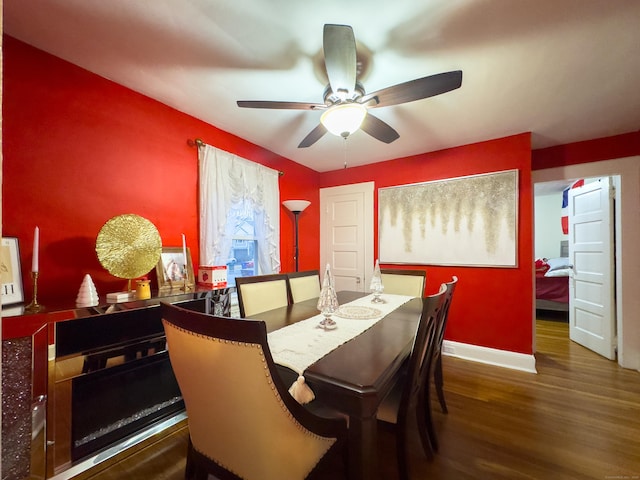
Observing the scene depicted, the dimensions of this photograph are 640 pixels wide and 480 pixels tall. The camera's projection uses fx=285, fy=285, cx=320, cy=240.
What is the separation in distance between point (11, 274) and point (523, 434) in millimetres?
3208

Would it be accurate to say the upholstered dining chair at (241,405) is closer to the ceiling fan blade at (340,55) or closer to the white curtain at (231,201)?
the ceiling fan blade at (340,55)

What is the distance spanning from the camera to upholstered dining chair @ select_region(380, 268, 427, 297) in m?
2.75

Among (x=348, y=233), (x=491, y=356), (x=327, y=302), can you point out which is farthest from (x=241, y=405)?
(x=348, y=233)

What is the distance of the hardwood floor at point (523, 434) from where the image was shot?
5.22 ft

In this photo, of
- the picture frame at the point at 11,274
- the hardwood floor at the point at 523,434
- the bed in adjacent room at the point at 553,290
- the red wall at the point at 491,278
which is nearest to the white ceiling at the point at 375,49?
the red wall at the point at 491,278

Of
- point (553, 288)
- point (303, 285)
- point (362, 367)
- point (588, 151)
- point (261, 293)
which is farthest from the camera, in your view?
point (553, 288)

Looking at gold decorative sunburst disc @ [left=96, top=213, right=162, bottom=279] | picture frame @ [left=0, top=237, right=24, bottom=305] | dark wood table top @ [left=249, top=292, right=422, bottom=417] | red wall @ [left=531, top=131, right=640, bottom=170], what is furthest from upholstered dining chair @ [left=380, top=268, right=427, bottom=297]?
picture frame @ [left=0, top=237, right=24, bottom=305]

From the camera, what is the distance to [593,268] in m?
3.17

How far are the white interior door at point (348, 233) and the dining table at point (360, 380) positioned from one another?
2273 mm

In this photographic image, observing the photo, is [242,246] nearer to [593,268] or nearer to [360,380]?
[360,380]

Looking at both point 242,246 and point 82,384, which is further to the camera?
point 242,246

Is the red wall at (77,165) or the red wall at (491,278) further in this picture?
the red wall at (491,278)

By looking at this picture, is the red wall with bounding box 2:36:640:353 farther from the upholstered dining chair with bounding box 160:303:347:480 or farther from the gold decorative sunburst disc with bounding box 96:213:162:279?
the upholstered dining chair with bounding box 160:303:347:480

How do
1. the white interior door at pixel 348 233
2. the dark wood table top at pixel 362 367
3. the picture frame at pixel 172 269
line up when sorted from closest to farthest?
1. the dark wood table top at pixel 362 367
2. the picture frame at pixel 172 269
3. the white interior door at pixel 348 233
